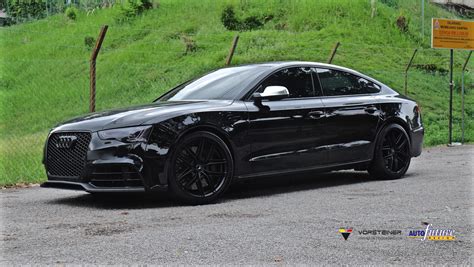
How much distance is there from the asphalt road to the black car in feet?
0.95

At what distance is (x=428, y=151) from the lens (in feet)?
47.9

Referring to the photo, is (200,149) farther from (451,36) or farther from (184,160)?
(451,36)

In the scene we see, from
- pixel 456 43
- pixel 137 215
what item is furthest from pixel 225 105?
pixel 456 43

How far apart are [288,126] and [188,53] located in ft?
86.0

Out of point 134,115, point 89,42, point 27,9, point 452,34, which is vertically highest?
point 134,115

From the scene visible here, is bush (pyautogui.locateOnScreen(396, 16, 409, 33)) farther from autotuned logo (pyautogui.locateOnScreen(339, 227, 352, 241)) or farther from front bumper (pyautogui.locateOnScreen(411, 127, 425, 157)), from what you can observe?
autotuned logo (pyautogui.locateOnScreen(339, 227, 352, 241))

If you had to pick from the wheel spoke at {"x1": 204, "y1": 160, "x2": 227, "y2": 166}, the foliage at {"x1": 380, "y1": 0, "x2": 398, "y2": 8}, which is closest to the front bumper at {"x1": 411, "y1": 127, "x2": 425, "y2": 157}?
the wheel spoke at {"x1": 204, "y1": 160, "x2": 227, "y2": 166}

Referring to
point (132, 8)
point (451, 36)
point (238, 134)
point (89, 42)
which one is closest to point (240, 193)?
point (238, 134)

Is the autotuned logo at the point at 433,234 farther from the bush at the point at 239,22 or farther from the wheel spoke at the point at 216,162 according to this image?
the bush at the point at 239,22

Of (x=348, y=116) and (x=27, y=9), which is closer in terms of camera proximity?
(x=348, y=116)

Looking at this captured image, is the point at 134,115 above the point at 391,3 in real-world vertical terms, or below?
above

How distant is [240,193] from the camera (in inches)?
329

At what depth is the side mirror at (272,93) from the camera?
7916 mm

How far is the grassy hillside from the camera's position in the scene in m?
25.3
